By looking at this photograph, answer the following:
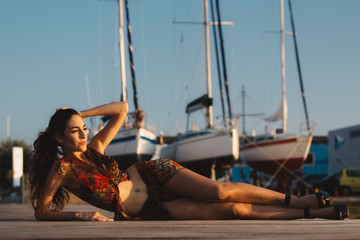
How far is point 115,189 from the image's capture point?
3.69 m

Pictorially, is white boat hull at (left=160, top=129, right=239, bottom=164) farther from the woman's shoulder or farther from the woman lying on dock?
the woman's shoulder

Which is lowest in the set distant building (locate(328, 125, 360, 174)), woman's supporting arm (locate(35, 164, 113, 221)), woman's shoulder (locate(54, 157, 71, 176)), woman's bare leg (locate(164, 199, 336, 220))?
distant building (locate(328, 125, 360, 174))

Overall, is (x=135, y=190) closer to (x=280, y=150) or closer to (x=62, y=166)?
(x=62, y=166)

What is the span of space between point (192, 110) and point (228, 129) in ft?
11.7

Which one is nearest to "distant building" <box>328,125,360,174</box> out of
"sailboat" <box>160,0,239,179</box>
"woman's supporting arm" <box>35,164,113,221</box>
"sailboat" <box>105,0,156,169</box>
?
"sailboat" <box>160,0,239,179</box>

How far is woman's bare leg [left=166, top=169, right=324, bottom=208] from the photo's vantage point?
3.66m

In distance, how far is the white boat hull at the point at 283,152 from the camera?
27.3 m

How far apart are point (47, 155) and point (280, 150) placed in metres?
24.9

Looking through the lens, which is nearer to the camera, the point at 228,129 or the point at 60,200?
the point at 60,200

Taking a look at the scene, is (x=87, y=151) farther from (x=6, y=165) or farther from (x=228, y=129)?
(x=6, y=165)

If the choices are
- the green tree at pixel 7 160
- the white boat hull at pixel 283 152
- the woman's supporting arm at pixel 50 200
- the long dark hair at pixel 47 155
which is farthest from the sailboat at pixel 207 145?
the woman's supporting arm at pixel 50 200

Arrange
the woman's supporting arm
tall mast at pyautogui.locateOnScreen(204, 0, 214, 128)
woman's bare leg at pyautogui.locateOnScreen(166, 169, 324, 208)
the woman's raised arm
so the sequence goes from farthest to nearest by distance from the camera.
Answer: tall mast at pyautogui.locateOnScreen(204, 0, 214, 128) < the woman's raised arm < woman's bare leg at pyautogui.locateOnScreen(166, 169, 324, 208) < the woman's supporting arm

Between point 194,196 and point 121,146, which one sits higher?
point 194,196

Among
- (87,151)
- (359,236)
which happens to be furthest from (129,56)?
(359,236)
